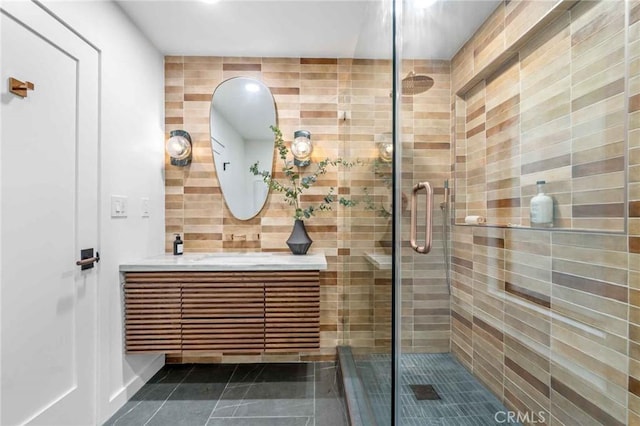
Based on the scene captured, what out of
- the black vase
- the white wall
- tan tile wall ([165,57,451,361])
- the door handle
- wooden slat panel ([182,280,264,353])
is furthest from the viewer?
tan tile wall ([165,57,451,361])

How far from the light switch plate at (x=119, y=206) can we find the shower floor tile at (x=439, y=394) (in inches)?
66.2

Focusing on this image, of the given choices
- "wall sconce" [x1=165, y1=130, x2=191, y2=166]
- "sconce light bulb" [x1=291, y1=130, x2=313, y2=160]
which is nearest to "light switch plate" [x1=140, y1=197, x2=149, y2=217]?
"wall sconce" [x1=165, y1=130, x2=191, y2=166]

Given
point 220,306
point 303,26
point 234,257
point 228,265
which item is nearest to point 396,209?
point 228,265

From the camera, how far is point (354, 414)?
156cm

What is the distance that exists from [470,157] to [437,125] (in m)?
0.31

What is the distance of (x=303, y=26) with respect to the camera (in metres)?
2.06

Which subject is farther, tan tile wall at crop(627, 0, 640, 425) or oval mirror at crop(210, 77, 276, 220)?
oval mirror at crop(210, 77, 276, 220)

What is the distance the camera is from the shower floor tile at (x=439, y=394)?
118 cm

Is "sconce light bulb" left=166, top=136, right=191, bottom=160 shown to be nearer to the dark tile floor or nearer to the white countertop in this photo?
the white countertop

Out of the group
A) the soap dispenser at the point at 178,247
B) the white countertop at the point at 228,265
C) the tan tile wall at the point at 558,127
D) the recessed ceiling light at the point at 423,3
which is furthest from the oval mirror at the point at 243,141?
the tan tile wall at the point at 558,127

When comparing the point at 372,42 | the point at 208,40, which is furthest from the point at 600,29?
the point at 208,40

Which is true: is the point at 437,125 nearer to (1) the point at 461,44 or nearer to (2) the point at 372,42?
(1) the point at 461,44

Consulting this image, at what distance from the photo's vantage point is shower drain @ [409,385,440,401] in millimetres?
1222
